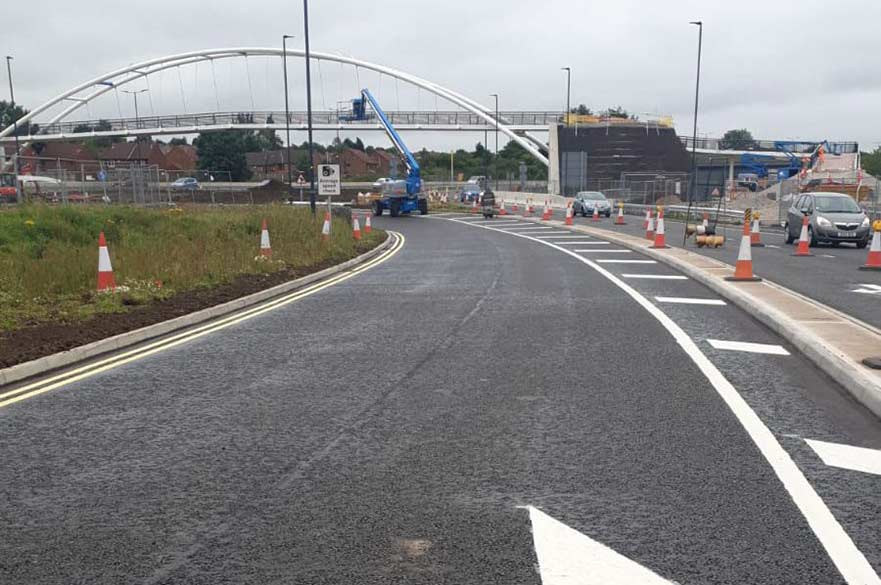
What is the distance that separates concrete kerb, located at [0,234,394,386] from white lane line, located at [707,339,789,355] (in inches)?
267

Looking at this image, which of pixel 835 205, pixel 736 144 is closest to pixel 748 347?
pixel 835 205

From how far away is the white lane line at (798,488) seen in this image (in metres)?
3.65

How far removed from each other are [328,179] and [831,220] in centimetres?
1514

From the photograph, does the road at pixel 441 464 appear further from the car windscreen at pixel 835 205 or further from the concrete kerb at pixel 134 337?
the car windscreen at pixel 835 205

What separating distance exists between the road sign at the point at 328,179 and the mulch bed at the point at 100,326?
35.0ft

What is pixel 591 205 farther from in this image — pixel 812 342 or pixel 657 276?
pixel 812 342

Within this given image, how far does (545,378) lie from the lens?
738 cm

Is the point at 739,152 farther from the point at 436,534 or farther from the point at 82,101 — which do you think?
the point at 436,534

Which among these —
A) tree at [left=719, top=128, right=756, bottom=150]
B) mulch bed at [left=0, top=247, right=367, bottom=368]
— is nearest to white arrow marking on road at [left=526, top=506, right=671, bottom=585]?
mulch bed at [left=0, top=247, right=367, bottom=368]

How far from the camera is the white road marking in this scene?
4957 mm

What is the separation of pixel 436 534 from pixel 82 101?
4527 inches

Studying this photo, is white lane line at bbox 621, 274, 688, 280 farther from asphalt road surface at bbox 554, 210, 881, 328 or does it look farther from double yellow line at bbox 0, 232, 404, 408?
double yellow line at bbox 0, 232, 404, 408

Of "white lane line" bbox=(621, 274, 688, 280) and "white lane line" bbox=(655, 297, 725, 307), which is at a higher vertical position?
"white lane line" bbox=(655, 297, 725, 307)

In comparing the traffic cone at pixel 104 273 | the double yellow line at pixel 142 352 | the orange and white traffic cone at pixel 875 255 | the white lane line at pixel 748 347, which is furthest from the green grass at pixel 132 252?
the orange and white traffic cone at pixel 875 255
